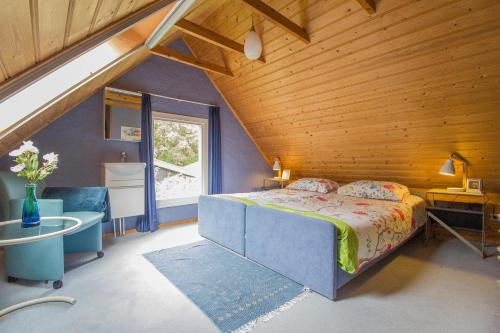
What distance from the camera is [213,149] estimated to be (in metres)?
4.42

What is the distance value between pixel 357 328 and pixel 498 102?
2445mm

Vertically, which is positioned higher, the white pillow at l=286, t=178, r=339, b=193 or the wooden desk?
the white pillow at l=286, t=178, r=339, b=193

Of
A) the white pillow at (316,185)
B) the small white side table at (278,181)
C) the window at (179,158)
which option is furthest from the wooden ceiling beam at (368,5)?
the small white side table at (278,181)

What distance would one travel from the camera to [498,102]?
2355mm

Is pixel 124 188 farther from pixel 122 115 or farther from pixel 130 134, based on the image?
pixel 122 115

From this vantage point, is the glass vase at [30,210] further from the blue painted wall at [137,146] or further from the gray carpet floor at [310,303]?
the blue painted wall at [137,146]

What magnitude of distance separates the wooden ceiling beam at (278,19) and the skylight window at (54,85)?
132 cm

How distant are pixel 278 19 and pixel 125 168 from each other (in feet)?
8.35

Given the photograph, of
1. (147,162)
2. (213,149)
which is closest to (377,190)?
(213,149)

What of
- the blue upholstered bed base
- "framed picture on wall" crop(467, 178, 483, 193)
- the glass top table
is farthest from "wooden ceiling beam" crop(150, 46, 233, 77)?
"framed picture on wall" crop(467, 178, 483, 193)

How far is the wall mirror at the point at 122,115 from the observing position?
11.0 feet

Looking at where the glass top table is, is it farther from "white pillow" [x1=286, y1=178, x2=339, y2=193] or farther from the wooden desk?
the wooden desk

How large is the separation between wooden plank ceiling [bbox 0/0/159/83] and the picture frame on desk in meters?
3.70

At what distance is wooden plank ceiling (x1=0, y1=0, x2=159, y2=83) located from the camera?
79cm
